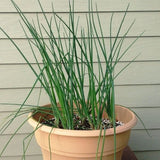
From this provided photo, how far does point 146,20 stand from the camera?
1.48m

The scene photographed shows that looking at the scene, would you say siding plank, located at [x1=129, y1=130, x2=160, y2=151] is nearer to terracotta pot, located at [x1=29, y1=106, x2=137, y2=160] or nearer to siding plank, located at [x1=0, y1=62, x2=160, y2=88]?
siding plank, located at [x1=0, y1=62, x2=160, y2=88]

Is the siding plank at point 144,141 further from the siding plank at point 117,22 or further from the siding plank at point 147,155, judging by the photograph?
the siding plank at point 117,22

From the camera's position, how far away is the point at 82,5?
1.45 meters

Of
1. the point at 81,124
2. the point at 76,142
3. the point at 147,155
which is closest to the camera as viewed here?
the point at 76,142

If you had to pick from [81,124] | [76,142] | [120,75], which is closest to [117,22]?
[120,75]

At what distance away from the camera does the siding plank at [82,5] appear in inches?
55.7

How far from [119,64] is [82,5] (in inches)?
14.5

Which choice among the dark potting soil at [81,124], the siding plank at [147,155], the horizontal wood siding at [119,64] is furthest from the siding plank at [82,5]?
the siding plank at [147,155]

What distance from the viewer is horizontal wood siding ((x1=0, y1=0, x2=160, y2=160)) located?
1438mm

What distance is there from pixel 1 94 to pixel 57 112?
25.7 inches

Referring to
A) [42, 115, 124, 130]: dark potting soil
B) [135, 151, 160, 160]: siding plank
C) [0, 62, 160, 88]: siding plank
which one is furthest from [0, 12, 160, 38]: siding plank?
[135, 151, 160, 160]: siding plank

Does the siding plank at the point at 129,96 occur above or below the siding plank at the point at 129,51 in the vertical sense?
below

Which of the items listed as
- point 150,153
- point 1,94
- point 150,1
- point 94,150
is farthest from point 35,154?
point 150,1

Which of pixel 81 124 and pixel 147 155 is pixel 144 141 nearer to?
pixel 147 155
